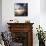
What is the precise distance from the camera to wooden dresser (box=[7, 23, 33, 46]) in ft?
18.8

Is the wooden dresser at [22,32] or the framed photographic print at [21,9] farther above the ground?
the framed photographic print at [21,9]

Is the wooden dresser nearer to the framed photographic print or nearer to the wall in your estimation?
the wall

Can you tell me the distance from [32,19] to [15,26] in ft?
2.55

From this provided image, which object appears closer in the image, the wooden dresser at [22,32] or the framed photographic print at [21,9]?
the wooden dresser at [22,32]

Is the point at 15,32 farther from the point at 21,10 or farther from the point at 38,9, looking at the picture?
the point at 38,9

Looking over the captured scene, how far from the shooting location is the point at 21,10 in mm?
5867

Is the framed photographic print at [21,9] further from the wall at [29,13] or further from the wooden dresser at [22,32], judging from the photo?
the wooden dresser at [22,32]

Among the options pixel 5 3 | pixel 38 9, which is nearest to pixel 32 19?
pixel 38 9

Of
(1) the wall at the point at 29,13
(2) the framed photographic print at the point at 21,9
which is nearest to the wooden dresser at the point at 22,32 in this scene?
(1) the wall at the point at 29,13

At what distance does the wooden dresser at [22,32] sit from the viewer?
5.73m

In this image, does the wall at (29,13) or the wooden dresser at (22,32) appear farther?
the wall at (29,13)

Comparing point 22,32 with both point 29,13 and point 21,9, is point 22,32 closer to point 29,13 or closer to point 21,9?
point 29,13

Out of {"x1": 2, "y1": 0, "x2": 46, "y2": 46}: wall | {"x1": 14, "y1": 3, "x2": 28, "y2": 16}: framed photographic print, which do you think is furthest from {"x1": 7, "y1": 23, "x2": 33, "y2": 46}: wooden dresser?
{"x1": 14, "y1": 3, "x2": 28, "y2": 16}: framed photographic print

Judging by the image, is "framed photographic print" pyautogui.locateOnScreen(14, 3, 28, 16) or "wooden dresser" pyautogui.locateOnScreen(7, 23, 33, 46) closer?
"wooden dresser" pyautogui.locateOnScreen(7, 23, 33, 46)
